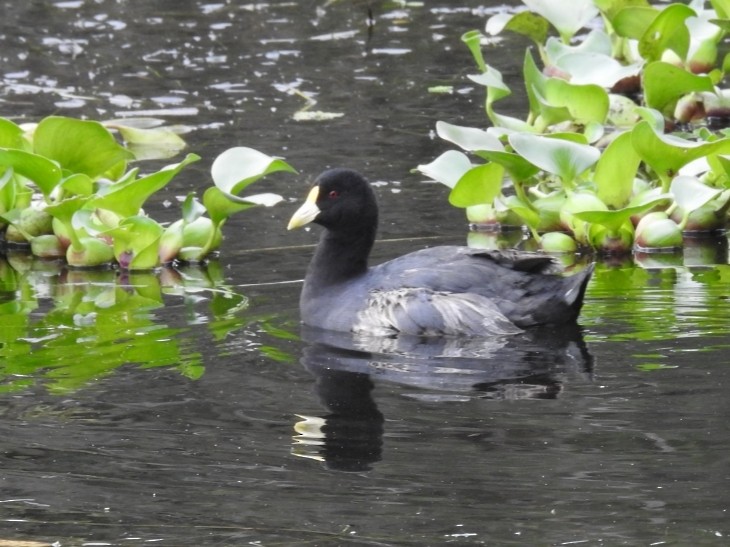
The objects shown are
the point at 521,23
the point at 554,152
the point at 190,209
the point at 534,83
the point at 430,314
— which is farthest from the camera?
the point at 521,23

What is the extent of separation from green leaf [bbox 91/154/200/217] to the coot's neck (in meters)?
1.04

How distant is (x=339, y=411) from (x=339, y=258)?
5.62 ft

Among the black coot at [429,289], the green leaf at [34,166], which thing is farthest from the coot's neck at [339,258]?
the green leaf at [34,166]

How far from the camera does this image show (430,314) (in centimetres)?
691

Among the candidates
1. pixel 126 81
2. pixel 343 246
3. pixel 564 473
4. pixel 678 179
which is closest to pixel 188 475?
pixel 564 473

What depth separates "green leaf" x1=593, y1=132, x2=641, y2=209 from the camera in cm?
826

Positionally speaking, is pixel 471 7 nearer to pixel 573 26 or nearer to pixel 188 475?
pixel 573 26

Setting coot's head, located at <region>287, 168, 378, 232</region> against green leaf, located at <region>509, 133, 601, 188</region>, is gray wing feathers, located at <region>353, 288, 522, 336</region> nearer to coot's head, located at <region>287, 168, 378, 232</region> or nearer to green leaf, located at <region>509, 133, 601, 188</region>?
coot's head, located at <region>287, 168, 378, 232</region>

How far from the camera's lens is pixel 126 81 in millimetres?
13008

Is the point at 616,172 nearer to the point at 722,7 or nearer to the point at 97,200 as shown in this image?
the point at 722,7

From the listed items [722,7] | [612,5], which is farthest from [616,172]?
[612,5]

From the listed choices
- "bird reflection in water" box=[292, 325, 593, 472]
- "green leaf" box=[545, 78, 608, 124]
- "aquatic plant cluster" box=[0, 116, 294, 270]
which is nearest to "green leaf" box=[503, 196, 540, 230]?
"green leaf" box=[545, 78, 608, 124]

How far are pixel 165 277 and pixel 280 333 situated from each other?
148 cm

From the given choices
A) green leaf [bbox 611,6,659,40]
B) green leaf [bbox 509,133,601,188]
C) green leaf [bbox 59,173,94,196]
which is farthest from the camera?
green leaf [bbox 611,6,659,40]
